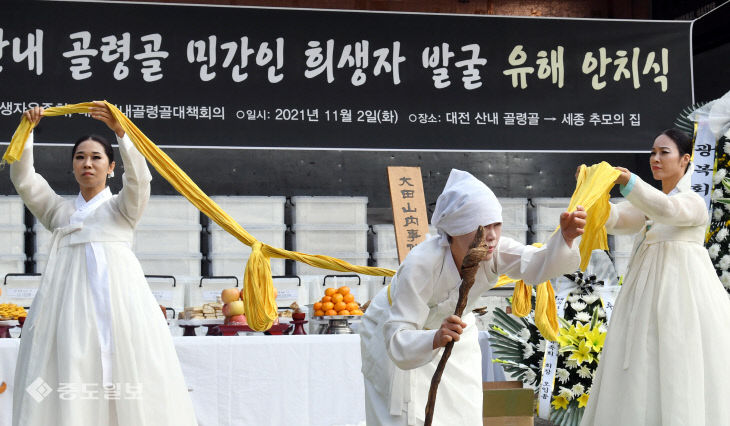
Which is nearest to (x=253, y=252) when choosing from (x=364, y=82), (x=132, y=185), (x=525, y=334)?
(x=132, y=185)

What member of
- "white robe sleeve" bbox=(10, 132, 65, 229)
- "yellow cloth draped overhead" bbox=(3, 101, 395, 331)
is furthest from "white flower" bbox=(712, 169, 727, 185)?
"white robe sleeve" bbox=(10, 132, 65, 229)

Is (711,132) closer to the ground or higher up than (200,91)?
closer to the ground

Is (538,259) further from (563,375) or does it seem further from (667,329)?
(563,375)

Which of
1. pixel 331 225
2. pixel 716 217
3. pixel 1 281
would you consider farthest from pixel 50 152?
pixel 716 217

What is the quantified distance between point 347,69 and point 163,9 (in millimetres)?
1077

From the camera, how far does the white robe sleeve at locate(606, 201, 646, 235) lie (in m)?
3.05

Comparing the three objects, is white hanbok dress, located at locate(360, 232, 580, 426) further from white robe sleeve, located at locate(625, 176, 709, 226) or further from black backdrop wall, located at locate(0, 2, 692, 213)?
black backdrop wall, located at locate(0, 2, 692, 213)

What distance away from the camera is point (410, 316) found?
208 cm

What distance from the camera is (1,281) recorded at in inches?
219

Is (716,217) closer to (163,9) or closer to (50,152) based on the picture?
(163,9)

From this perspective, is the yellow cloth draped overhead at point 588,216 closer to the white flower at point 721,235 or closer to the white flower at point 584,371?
the white flower at point 584,371

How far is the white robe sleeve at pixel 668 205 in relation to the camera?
2738mm

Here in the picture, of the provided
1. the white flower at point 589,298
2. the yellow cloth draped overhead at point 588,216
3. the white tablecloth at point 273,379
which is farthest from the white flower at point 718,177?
the white tablecloth at point 273,379

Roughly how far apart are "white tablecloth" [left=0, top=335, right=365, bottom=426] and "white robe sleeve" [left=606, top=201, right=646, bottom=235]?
3.88 feet
